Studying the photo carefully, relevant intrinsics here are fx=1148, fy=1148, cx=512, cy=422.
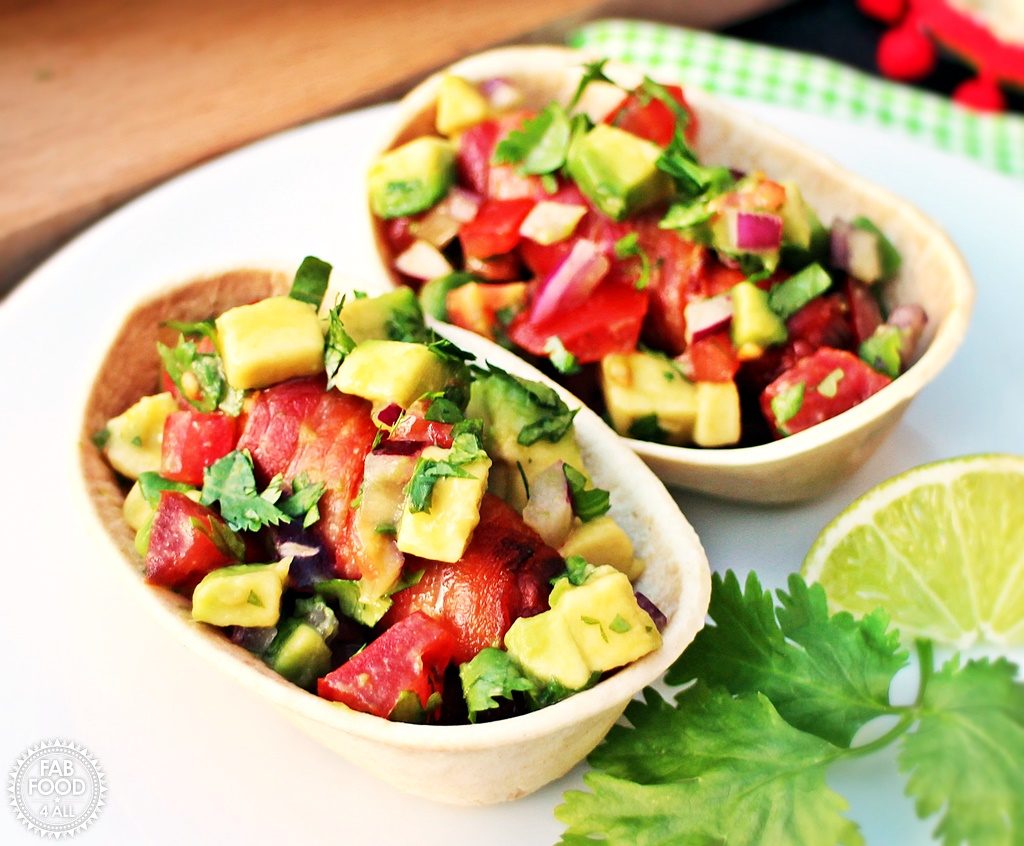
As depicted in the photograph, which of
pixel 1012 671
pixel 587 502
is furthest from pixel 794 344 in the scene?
pixel 1012 671

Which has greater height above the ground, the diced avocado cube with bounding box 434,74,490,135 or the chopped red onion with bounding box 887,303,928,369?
the diced avocado cube with bounding box 434,74,490,135

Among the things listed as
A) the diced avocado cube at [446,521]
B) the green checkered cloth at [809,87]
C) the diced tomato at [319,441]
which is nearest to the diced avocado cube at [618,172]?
the diced tomato at [319,441]

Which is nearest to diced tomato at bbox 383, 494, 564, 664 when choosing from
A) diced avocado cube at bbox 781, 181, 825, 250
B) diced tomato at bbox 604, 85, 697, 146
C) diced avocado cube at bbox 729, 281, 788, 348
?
diced avocado cube at bbox 729, 281, 788, 348

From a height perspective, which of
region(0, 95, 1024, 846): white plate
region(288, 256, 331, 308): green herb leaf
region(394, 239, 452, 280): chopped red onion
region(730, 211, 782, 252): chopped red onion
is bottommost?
region(0, 95, 1024, 846): white plate

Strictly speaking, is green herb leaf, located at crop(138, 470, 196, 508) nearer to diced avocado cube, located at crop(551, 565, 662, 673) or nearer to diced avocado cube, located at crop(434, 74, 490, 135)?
diced avocado cube, located at crop(551, 565, 662, 673)

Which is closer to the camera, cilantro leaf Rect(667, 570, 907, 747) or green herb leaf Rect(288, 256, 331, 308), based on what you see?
cilantro leaf Rect(667, 570, 907, 747)

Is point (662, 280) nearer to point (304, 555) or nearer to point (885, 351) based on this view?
point (885, 351)

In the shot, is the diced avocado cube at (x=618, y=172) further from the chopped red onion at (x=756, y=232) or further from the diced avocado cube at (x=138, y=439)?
the diced avocado cube at (x=138, y=439)
